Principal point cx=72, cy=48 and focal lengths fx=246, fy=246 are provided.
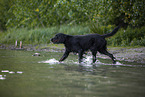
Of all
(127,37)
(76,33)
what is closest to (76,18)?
(76,33)

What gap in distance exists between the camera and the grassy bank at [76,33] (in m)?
18.8

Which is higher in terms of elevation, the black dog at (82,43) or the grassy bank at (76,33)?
the grassy bank at (76,33)

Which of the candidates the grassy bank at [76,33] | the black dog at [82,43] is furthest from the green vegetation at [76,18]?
the black dog at [82,43]

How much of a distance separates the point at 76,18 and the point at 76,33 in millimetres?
4440

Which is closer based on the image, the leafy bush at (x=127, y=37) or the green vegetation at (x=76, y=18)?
the leafy bush at (x=127, y=37)

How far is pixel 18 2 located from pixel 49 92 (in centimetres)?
3156

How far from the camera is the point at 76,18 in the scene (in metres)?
27.6

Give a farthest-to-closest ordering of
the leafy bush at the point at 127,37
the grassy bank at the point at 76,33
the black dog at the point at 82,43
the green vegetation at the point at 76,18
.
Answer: the green vegetation at the point at 76,18 → the grassy bank at the point at 76,33 → the leafy bush at the point at 127,37 → the black dog at the point at 82,43

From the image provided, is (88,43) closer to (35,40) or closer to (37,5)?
(35,40)

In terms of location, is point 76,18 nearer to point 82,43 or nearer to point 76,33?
point 76,33

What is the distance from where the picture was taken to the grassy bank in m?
18.8

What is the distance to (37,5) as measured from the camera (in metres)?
33.3

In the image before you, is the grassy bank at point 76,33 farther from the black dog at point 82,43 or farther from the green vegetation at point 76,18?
the black dog at point 82,43

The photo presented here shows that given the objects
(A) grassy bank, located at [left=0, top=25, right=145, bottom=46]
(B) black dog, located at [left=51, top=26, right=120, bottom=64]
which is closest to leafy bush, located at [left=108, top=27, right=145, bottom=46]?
(A) grassy bank, located at [left=0, top=25, right=145, bottom=46]
